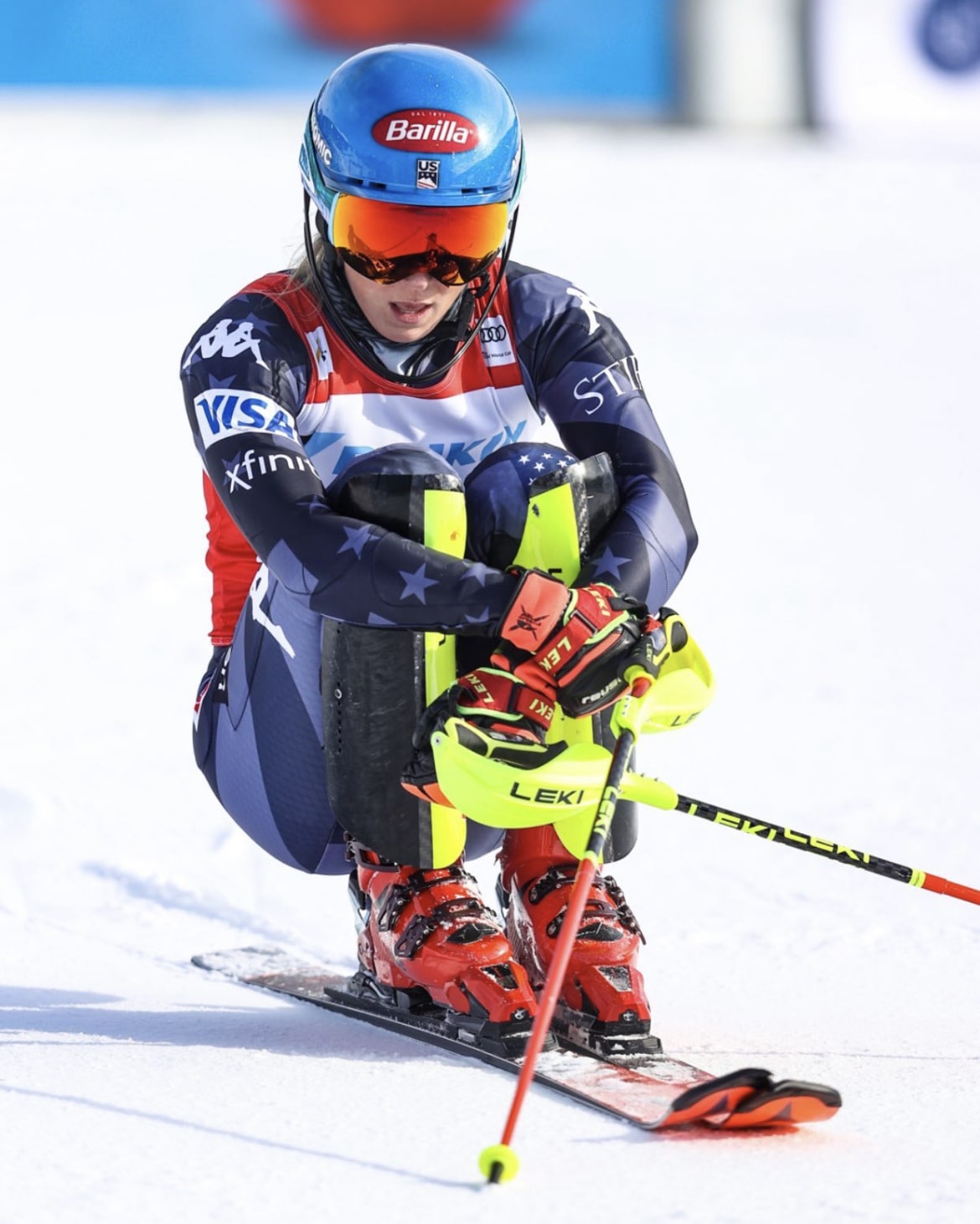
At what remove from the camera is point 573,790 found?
98.9 inches

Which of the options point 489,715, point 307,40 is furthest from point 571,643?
point 307,40

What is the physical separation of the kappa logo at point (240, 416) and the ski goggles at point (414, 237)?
0.99 ft

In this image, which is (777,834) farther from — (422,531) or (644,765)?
(644,765)

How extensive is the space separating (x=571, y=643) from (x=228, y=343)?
82 centimetres

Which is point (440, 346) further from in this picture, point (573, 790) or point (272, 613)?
point (573, 790)

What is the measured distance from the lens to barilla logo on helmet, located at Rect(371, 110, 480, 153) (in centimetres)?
288

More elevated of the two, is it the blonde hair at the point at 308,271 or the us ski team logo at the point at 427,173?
the us ski team logo at the point at 427,173

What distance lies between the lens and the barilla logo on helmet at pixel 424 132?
288 cm

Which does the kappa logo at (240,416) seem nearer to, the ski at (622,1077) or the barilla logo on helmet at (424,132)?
the barilla logo on helmet at (424,132)

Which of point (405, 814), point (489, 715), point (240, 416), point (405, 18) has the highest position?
point (405, 18)

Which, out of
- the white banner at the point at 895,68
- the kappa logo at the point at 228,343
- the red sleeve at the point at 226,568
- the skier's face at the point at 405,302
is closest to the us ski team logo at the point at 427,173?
the skier's face at the point at 405,302

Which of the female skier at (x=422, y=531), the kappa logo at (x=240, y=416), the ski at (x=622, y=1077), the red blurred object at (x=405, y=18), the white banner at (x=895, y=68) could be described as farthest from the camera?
the white banner at (x=895, y=68)

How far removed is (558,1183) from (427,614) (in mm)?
853

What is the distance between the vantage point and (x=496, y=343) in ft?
10.4
